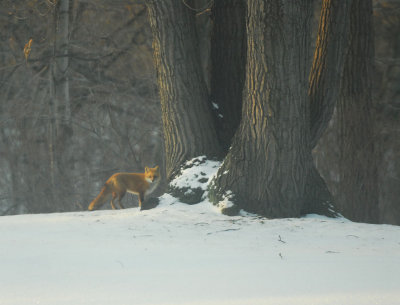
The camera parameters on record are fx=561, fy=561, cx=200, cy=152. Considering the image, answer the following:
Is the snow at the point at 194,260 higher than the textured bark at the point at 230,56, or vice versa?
the textured bark at the point at 230,56

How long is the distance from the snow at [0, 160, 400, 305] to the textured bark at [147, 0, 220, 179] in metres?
1.12

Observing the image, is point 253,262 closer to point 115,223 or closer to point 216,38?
point 115,223

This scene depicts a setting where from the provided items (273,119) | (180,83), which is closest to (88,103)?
(180,83)

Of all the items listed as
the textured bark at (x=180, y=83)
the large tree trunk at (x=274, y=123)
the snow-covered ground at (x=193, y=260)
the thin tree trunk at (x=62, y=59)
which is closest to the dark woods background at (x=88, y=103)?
the thin tree trunk at (x=62, y=59)

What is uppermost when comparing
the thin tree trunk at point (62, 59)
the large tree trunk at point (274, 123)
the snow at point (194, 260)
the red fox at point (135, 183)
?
the thin tree trunk at point (62, 59)

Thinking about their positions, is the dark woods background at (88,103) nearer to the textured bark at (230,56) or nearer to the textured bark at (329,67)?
the textured bark at (230,56)

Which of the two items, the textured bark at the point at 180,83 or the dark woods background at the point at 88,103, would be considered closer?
the textured bark at the point at 180,83

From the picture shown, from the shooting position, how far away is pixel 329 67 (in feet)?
27.8

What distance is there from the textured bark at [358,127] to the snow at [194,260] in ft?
11.6

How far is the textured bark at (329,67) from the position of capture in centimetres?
841

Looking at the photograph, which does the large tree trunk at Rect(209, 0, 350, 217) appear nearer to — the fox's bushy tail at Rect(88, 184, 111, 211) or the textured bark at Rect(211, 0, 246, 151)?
the textured bark at Rect(211, 0, 246, 151)

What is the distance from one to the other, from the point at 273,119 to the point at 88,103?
37.0ft

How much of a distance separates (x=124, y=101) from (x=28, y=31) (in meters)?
3.60

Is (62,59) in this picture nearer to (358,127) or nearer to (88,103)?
(88,103)
